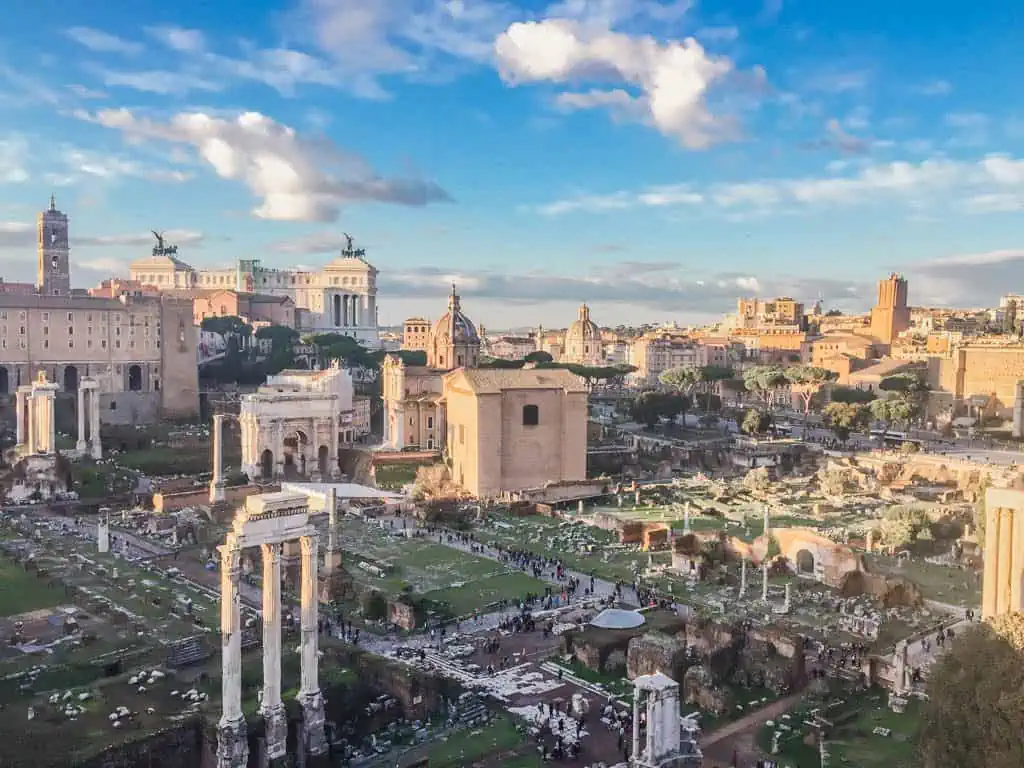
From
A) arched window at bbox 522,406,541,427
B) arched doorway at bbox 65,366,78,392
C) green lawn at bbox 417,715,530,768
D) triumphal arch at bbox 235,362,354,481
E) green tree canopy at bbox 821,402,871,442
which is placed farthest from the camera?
arched doorway at bbox 65,366,78,392

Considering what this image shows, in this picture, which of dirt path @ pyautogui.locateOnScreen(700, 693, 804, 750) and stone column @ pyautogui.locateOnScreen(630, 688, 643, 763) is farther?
dirt path @ pyautogui.locateOnScreen(700, 693, 804, 750)

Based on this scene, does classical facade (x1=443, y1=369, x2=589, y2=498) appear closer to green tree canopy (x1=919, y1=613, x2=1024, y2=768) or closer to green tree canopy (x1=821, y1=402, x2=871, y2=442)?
green tree canopy (x1=821, y1=402, x2=871, y2=442)

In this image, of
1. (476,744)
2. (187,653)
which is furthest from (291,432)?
(476,744)

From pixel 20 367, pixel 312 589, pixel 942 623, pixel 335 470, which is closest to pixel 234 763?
pixel 312 589

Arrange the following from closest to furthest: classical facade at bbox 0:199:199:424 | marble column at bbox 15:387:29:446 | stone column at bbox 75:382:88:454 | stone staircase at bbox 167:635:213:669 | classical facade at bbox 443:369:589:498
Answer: stone staircase at bbox 167:635:213:669 < classical facade at bbox 443:369:589:498 < marble column at bbox 15:387:29:446 < stone column at bbox 75:382:88:454 < classical facade at bbox 0:199:199:424

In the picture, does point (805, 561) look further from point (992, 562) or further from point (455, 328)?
point (455, 328)

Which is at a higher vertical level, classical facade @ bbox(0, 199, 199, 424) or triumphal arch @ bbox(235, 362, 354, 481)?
classical facade @ bbox(0, 199, 199, 424)

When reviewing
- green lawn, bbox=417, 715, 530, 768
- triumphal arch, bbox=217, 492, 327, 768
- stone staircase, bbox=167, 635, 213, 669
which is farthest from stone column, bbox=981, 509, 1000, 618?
stone staircase, bbox=167, 635, 213, 669
